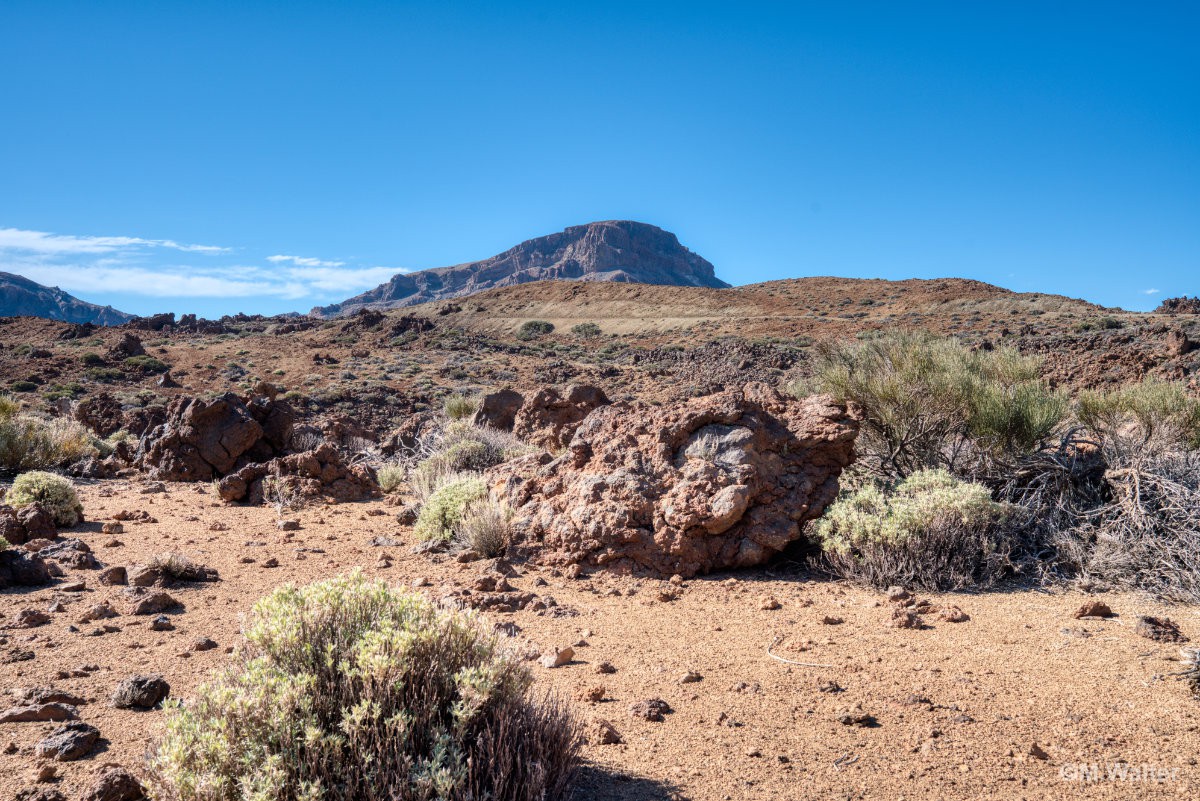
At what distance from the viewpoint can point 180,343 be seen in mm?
37031

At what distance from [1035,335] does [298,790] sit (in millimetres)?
32057

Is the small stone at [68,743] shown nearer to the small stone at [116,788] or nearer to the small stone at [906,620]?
the small stone at [116,788]

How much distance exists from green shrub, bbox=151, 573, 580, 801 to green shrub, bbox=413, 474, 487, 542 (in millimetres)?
4269

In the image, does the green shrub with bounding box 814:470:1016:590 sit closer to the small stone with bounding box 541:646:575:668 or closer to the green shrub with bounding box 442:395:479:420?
the small stone with bounding box 541:646:575:668

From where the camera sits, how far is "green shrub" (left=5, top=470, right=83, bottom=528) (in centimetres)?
744

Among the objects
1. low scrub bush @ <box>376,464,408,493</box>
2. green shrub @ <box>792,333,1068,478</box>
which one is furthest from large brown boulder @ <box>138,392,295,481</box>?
green shrub @ <box>792,333,1068,478</box>

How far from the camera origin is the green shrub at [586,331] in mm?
44906

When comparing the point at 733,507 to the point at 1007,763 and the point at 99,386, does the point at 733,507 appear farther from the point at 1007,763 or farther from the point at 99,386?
the point at 99,386

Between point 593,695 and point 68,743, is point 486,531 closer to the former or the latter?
point 593,695

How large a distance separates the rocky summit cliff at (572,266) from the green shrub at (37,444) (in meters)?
121

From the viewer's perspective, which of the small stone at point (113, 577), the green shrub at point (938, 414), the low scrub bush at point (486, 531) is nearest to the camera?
the small stone at point (113, 577)

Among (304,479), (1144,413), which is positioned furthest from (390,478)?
(1144,413)

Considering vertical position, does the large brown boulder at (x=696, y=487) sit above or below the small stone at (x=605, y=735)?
above

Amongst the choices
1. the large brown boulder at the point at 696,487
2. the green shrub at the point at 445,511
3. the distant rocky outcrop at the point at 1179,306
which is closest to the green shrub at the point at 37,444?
the green shrub at the point at 445,511
